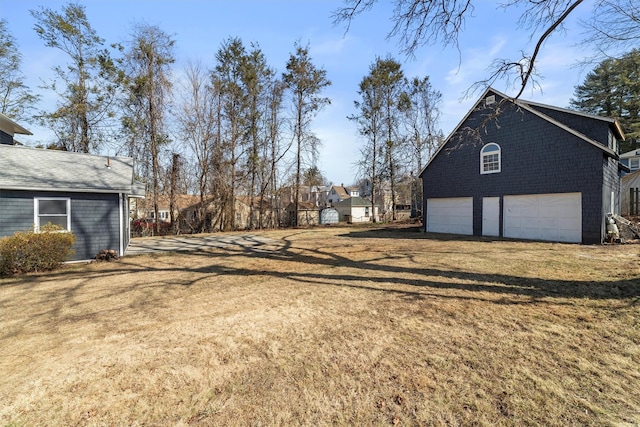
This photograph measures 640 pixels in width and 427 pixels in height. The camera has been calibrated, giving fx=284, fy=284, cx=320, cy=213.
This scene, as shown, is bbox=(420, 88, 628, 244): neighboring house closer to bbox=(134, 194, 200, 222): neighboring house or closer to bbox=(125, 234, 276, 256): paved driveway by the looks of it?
bbox=(125, 234, 276, 256): paved driveway

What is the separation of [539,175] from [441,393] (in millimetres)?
13636

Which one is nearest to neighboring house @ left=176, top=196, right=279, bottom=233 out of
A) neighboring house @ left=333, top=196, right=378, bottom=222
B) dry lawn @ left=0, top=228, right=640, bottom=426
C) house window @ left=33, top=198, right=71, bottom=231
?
house window @ left=33, top=198, right=71, bottom=231

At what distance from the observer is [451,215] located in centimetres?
1617

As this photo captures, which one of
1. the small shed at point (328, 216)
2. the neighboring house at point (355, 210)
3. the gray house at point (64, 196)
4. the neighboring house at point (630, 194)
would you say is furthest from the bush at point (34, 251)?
the neighboring house at point (355, 210)

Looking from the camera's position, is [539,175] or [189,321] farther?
[539,175]

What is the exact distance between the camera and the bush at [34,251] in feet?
23.6

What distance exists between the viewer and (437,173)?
16781 millimetres

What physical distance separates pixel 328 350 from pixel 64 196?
33.8 feet

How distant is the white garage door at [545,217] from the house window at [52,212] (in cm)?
1763

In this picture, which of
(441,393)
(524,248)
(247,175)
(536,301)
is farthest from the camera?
(247,175)

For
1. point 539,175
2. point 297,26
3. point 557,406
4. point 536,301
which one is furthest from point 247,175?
point 557,406

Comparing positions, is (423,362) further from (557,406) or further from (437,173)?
(437,173)

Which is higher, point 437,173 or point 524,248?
point 437,173

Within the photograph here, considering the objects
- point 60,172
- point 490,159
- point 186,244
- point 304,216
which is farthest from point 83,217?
point 304,216
